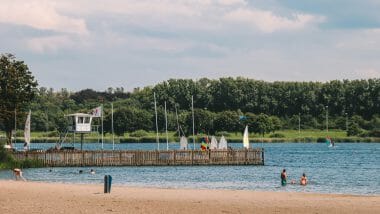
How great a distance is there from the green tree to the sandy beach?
56.1 metres

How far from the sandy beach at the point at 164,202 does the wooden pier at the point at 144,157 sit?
43339 millimetres

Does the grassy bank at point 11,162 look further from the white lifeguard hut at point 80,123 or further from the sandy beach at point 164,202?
the sandy beach at point 164,202

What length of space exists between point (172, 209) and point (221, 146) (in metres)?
68.6

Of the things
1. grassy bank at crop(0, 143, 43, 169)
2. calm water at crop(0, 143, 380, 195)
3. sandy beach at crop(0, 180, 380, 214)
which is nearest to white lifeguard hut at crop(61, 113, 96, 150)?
calm water at crop(0, 143, 380, 195)

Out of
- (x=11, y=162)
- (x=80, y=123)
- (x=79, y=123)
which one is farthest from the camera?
(x=80, y=123)

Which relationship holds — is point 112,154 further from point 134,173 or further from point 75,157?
point 134,173

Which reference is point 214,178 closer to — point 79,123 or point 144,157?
point 144,157

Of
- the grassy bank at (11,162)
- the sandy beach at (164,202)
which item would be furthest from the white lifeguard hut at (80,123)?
the sandy beach at (164,202)

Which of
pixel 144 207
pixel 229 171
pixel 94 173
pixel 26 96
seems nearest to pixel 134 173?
pixel 94 173

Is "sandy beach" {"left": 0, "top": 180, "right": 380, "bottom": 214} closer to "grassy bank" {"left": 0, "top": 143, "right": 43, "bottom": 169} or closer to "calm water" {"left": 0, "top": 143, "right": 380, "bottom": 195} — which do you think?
"calm water" {"left": 0, "top": 143, "right": 380, "bottom": 195}

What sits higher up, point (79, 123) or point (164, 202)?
point (79, 123)

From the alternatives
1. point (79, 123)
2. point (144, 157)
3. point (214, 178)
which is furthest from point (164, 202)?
point (79, 123)

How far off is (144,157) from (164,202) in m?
56.7

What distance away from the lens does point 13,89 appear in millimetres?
112688
